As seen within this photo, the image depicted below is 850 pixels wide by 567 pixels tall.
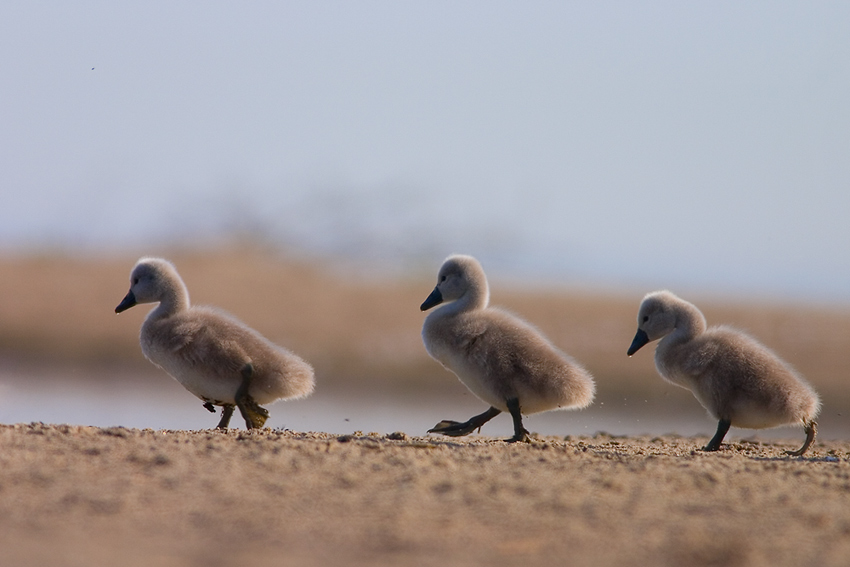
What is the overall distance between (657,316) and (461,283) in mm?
1271

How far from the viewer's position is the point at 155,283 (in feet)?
24.0

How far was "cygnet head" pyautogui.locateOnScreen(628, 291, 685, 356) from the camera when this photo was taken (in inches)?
275

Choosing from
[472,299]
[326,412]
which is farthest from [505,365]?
[326,412]

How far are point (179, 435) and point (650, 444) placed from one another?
3216 millimetres

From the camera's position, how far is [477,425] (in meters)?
6.65

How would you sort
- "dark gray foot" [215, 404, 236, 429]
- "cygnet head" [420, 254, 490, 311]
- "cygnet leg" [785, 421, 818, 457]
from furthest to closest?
1. "cygnet head" [420, 254, 490, 311]
2. "dark gray foot" [215, 404, 236, 429]
3. "cygnet leg" [785, 421, 818, 457]

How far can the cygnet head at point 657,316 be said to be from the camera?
6980mm

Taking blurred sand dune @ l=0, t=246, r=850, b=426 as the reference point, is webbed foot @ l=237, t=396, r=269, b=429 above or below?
below

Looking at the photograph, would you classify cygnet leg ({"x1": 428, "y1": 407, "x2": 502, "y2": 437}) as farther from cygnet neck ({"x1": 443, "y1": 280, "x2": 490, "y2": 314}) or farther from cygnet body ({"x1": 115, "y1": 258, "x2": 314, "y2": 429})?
cygnet body ({"x1": 115, "y1": 258, "x2": 314, "y2": 429})

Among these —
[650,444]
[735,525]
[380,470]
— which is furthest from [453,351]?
[735,525]

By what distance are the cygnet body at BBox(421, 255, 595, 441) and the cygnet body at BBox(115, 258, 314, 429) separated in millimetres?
913

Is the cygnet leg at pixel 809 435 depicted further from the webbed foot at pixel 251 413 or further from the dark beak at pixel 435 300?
the webbed foot at pixel 251 413

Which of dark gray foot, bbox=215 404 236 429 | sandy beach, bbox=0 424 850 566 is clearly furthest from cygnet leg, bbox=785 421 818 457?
dark gray foot, bbox=215 404 236 429

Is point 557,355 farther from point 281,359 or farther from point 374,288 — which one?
point 374,288
